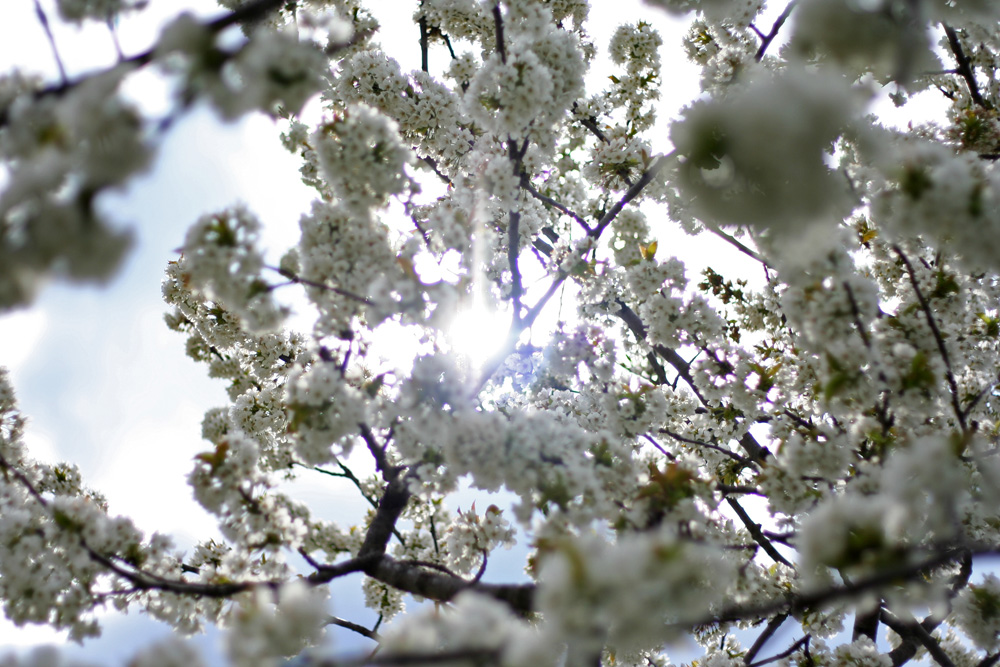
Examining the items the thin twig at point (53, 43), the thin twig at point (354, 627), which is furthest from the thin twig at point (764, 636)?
the thin twig at point (53, 43)

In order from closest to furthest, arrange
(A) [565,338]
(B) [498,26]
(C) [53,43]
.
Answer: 1. (C) [53,43]
2. (B) [498,26]
3. (A) [565,338]

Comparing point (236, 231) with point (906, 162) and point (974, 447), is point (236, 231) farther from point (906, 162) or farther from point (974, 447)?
point (974, 447)

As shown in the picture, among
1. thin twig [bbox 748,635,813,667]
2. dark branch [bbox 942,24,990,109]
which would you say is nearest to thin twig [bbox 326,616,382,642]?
thin twig [bbox 748,635,813,667]

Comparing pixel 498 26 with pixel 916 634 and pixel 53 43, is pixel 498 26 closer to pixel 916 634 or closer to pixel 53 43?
pixel 53 43

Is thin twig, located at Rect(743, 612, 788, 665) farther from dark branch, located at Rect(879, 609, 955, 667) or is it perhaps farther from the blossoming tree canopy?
dark branch, located at Rect(879, 609, 955, 667)

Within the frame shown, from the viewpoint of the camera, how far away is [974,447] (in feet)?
8.52

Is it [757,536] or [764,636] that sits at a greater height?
[757,536]

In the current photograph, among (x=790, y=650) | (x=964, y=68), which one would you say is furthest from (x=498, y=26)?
(x=790, y=650)

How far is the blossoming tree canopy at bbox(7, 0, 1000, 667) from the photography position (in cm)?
171

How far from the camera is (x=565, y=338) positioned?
16.8 feet

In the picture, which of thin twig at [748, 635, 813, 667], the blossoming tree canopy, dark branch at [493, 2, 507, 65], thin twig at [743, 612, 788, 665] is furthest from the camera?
thin twig at [743, 612, 788, 665]

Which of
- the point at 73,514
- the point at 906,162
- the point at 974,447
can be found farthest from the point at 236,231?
the point at 974,447

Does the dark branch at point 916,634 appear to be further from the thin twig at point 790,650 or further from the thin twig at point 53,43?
the thin twig at point 53,43

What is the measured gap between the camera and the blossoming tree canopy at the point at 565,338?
171 centimetres
